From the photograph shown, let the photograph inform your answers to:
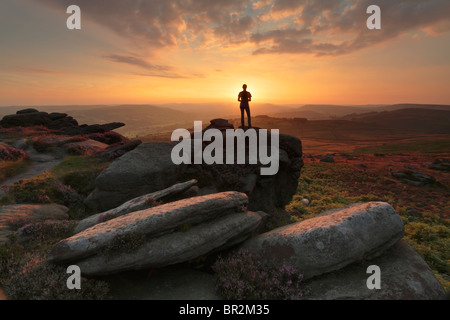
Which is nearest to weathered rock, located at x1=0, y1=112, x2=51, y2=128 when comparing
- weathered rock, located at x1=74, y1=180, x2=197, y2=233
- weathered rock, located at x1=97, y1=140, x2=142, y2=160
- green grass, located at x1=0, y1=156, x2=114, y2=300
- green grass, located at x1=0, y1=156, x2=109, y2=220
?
weathered rock, located at x1=97, y1=140, x2=142, y2=160

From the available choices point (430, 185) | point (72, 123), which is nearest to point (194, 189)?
point (72, 123)

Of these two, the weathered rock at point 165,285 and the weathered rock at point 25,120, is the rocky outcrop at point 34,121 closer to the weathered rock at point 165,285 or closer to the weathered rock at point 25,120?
the weathered rock at point 25,120

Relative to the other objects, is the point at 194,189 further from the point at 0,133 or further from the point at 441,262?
the point at 0,133

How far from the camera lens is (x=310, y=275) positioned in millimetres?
9242

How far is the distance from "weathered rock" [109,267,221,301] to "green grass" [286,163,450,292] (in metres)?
13.4

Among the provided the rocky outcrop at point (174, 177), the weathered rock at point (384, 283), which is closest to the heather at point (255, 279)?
the weathered rock at point (384, 283)

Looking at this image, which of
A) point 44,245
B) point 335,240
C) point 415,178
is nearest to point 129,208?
point 44,245

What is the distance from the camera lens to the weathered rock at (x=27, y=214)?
38.3ft

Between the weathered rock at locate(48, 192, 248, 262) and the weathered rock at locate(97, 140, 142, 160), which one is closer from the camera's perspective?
the weathered rock at locate(48, 192, 248, 262)

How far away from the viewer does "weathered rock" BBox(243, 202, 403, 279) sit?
30.4ft

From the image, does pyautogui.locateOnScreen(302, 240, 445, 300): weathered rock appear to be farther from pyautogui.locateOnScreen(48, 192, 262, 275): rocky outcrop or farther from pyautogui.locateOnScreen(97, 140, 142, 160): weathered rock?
pyautogui.locateOnScreen(97, 140, 142, 160): weathered rock

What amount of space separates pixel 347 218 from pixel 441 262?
1271 centimetres

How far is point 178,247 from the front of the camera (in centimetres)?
904

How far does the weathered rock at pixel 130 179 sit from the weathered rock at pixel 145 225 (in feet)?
21.2
